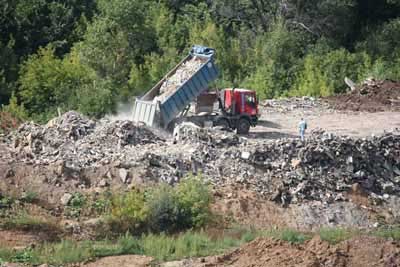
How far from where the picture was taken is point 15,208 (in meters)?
22.8

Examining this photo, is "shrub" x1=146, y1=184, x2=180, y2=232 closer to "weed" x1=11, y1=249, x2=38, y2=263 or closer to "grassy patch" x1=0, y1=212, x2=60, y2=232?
"grassy patch" x1=0, y1=212, x2=60, y2=232

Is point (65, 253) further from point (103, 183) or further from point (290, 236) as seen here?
point (103, 183)

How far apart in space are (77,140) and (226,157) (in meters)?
4.52

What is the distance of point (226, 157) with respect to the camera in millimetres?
25938

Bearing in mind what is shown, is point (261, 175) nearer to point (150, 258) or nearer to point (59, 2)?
point (150, 258)

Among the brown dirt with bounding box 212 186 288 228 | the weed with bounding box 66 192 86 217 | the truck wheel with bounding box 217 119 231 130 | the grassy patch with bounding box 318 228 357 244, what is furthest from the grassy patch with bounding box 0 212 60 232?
the truck wheel with bounding box 217 119 231 130

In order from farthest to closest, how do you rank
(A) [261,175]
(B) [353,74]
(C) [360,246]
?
(B) [353,74]
(A) [261,175]
(C) [360,246]

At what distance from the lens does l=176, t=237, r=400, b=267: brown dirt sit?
18141 mm

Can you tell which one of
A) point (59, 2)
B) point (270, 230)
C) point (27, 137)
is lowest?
point (270, 230)

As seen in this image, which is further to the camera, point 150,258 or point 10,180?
point 10,180

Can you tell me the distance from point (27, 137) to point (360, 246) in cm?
1221

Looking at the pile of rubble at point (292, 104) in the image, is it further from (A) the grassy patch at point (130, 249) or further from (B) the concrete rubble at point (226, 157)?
(A) the grassy patch at point (130, 249)

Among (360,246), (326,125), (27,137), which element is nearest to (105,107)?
(27,137)

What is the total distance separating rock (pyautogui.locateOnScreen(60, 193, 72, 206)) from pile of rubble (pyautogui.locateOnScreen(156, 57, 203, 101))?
5.69 meters
